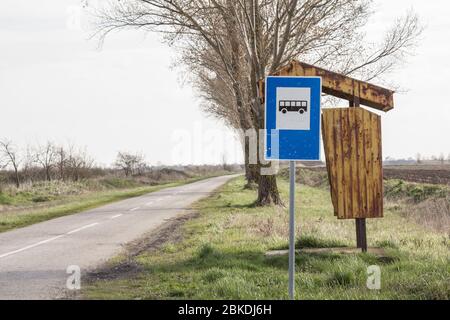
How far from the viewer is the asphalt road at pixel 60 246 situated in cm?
934

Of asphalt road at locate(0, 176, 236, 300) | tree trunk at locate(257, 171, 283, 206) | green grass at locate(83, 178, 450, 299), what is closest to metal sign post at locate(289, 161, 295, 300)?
green grass at locate(83, 178, 450, 299)

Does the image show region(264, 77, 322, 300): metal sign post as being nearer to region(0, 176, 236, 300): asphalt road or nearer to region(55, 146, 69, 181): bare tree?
region(0, 176, 236, 300): asphalt road

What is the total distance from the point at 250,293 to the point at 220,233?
7330 millimetres

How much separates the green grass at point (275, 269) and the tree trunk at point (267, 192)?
28.8 ft

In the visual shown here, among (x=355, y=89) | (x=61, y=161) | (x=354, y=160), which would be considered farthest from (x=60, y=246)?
(x=61, y=161)

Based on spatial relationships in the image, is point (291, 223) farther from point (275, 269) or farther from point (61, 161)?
point (61, 161)

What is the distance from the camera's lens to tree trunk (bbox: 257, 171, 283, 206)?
24.2 meters

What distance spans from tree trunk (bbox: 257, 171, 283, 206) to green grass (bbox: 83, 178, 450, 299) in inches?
346

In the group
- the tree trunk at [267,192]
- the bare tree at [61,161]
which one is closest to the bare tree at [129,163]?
the bare tree at [61,161]

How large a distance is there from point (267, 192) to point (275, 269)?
14.4 m

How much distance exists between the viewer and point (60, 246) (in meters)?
13.9

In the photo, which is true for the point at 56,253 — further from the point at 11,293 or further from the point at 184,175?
the point at 184,175

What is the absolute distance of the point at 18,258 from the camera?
12133mm

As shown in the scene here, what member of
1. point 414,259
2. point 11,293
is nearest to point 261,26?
point 414,259
